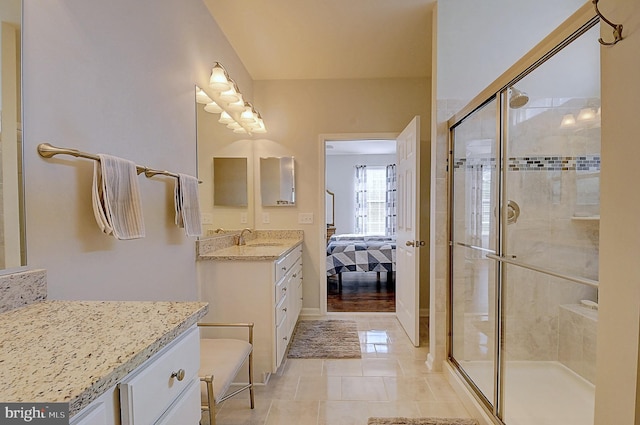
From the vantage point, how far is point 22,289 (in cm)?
89

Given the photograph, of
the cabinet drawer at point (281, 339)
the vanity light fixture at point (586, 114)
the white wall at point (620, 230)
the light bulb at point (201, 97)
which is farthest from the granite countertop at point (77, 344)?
the vanity light fixture at point (586, 114)

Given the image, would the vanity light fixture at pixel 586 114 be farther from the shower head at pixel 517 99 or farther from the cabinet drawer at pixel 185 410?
the cabinet drawer at pixel 185 410

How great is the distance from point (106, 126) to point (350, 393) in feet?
6.73

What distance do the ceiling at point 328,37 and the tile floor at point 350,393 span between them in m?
2.72

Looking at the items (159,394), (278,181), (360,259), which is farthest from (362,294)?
(159,394)

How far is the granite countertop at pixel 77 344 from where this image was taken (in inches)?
19.1

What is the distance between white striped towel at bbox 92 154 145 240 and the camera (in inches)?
43.7

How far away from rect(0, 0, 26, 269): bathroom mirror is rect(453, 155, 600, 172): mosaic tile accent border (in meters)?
2.22

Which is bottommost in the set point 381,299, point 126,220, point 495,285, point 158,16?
point 381,299

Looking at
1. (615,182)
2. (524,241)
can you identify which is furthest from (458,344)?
(615,182)

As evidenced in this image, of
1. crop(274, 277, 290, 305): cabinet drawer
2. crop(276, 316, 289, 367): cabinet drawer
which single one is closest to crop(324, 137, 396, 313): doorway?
crop(274, 277, 290, 305): cabinet drawer

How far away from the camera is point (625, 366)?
0.81 m

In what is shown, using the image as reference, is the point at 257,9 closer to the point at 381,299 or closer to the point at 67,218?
the point at 67,218

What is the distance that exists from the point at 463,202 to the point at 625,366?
1.54 m
